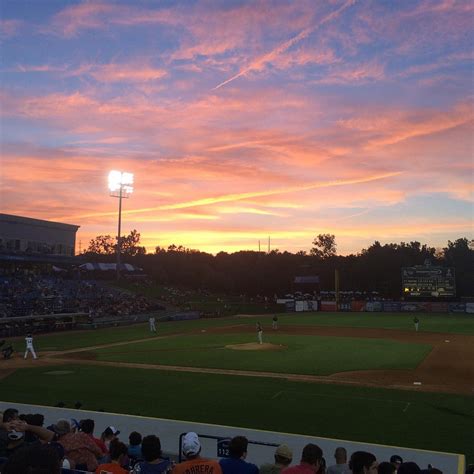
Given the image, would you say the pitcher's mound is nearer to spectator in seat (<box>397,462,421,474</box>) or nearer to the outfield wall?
the outfield wall

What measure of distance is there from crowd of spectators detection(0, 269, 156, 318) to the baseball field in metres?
11.8

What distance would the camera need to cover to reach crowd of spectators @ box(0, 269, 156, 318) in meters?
51.4

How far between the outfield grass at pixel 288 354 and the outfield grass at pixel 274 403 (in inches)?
160

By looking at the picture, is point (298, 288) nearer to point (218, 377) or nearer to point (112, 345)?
point (112, 345)

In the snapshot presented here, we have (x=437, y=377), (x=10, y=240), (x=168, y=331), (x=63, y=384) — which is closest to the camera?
(x=63, y=384)

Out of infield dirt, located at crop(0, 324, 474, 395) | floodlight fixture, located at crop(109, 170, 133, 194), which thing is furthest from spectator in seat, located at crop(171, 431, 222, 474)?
floodlight fixture, located at crop(109, 170, 133, 194)

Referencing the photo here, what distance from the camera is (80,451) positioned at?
796 centimetres

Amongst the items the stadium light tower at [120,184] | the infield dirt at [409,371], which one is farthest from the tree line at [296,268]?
the infield dirt at [409,371]

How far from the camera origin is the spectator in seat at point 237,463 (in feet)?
19.5

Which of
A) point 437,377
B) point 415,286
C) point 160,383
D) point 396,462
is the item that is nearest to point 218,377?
point 160,383

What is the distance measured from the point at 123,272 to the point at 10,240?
1352 inches

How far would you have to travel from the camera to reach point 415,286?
6206cm

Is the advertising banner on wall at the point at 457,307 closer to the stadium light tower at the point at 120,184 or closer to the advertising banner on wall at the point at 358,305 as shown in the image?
the advertising banner on wall at the point at 358,305

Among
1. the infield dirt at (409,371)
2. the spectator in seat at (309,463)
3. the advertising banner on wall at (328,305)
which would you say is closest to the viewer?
the spectator in seat at (309,463)
